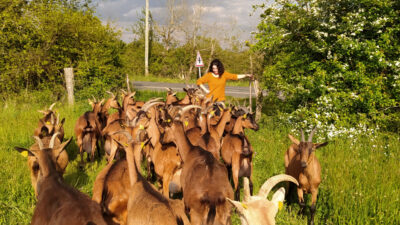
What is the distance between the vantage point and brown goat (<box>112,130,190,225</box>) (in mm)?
3033

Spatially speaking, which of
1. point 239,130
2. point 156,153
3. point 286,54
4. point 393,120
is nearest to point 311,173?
point 239,130

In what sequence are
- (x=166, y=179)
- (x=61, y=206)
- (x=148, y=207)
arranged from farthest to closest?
(x=166, y=179) < (x=148, y=207) < (x=61, y=206)

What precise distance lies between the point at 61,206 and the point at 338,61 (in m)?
7.93

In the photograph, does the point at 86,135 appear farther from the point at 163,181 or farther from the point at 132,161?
the point at 132,161

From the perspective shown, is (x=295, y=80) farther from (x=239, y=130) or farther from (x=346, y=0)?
(x=239, y=130)

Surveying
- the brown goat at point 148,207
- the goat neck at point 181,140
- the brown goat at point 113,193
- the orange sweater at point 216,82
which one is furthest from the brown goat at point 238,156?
the brown goat at point 113,193

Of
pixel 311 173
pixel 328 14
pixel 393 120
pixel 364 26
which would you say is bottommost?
pixel 311 173

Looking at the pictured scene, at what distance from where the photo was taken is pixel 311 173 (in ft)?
16.1

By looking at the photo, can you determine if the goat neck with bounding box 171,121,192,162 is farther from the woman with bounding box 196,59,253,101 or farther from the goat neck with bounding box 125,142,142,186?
the woman with bounding box 196,59,253,101

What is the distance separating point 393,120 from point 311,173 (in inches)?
165

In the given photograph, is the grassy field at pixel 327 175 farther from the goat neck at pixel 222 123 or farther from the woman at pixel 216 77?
the woman at pixel 216 77

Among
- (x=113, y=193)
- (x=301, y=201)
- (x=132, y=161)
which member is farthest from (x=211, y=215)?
(x=301, y=201)

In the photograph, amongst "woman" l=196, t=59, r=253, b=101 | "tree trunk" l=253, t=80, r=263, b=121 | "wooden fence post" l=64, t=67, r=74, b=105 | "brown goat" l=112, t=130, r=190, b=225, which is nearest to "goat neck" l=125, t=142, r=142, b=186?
"brown goat" l=112, t=130, r=190, b=225

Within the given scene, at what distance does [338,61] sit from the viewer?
812cm
